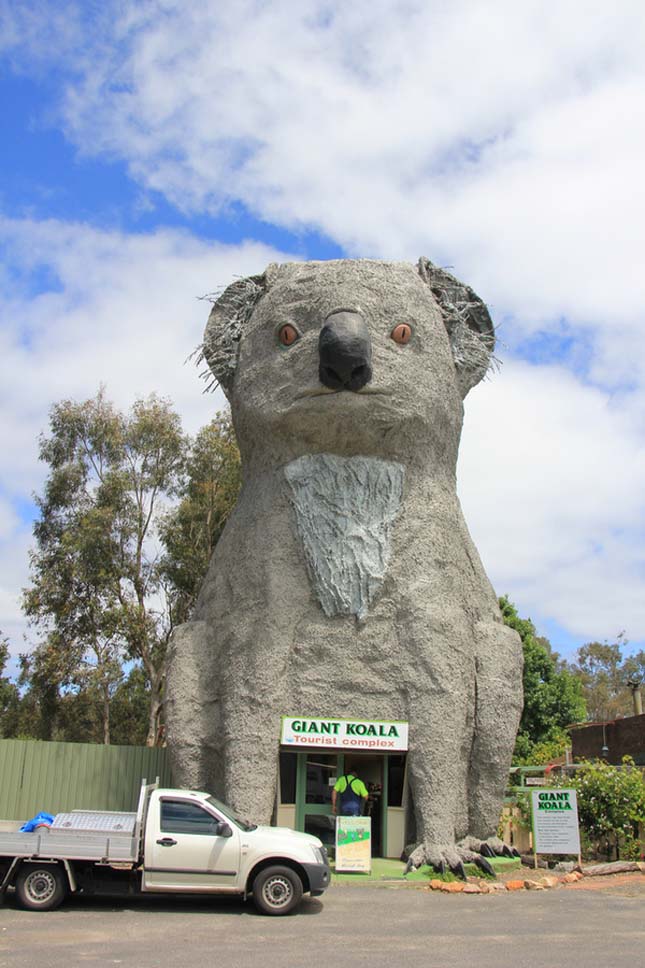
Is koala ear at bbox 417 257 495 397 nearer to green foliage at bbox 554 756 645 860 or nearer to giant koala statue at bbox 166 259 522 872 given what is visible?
giant koala statue at bbox 166 259 522 872

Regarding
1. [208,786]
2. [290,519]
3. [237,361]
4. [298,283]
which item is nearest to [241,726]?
[208,786]

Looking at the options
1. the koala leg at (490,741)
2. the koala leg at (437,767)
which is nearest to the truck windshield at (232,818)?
the koala leg at (437,767)

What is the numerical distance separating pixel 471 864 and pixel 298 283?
803 cm

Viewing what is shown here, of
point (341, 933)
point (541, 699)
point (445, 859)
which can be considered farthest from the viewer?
point (541, 699)

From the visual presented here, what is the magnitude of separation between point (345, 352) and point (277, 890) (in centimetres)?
617

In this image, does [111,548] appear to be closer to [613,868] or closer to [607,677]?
[613,868]

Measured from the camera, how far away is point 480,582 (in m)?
13.0

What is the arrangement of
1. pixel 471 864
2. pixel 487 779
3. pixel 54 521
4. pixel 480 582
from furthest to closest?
pixel 54 521
pixel 480 582
pixel 487 779
pixel 471 864

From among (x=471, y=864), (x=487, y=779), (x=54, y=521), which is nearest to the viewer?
(x=471, y=864)

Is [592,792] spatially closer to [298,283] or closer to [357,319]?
[357,319]

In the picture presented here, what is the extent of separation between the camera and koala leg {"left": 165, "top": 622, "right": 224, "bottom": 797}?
11.9m

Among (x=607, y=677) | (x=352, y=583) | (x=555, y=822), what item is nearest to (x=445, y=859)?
(x=555, y=822)

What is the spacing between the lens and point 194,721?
11.9m

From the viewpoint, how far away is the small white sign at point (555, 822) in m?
12.4
